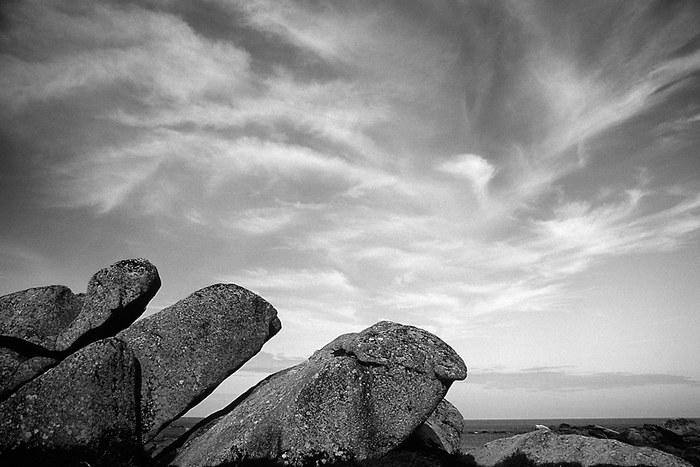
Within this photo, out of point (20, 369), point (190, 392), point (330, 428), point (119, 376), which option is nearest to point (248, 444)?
point (330, 428)

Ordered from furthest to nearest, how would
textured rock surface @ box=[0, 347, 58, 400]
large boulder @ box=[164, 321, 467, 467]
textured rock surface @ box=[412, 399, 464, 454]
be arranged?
textured rock surface @ box=[412, 399, 464, 454]
textured rock surface @ box=[0, 347, 58, 400]
large boulder @ box=[164, 321, 467, 467]

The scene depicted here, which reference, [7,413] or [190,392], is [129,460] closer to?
[190,392]

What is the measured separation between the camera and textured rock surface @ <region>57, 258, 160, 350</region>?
21188 millimetres

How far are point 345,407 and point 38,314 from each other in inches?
604

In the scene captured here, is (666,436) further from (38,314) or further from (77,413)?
(38,314)

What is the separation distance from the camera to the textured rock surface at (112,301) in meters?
21.2

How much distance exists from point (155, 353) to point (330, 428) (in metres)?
8.88

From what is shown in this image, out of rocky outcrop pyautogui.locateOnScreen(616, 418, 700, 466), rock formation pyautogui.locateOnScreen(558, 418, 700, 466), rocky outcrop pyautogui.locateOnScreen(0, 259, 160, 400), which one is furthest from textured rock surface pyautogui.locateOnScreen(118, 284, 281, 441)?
rocky outcrop pyautogui.locateOnScreen(616, 418, 700, 466)

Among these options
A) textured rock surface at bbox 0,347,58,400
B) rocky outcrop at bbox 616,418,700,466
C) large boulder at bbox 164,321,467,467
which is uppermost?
textured rock surface at bbox 0,347,58,400

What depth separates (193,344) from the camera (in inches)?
838

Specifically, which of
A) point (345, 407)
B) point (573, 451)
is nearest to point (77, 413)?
point (345, 407)

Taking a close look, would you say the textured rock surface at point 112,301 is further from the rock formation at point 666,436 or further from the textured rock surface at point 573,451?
the rock formation at point 666,436

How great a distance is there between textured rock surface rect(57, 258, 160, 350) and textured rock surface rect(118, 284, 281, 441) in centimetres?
117

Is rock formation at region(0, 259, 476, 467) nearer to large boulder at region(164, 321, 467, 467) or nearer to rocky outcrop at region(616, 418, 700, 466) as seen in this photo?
large boulder at region(164, 321, 467, 467)
